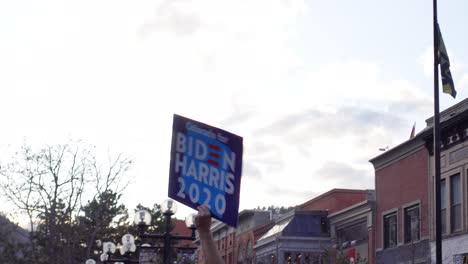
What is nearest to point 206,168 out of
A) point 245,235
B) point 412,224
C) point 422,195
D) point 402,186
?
point 422,195

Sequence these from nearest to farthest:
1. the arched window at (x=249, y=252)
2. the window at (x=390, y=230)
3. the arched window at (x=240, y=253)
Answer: the window at (x=390, y=230)
the arched window at (x=249, y=252)
the arched window at (x=240, y=253)

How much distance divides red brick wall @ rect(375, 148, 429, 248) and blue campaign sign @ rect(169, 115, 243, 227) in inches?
1277

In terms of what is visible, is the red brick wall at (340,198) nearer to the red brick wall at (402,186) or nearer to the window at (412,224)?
the red brick wall at (402,186)

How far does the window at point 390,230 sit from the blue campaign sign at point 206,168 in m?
35.8

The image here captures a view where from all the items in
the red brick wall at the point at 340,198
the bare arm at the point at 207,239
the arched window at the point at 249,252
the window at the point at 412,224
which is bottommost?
the bare arm at the point at 207,239

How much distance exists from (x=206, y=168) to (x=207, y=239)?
4.35 ft

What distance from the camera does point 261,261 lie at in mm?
61156

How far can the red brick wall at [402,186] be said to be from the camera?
38719 mm

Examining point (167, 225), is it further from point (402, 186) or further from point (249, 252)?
point (249, 252)

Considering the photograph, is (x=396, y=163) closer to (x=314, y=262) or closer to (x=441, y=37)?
(x=314, y=262)

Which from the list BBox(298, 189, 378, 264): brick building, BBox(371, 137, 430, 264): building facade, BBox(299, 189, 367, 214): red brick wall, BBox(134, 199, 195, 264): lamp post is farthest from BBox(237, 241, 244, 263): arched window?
BBox(134, 199, 195, 264): lamp post

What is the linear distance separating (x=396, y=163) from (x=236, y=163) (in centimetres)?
3585

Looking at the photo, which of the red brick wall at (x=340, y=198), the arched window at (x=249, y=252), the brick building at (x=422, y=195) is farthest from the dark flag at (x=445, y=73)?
the arched window at (x=249, y=252)

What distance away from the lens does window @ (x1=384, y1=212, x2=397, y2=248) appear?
42.0 metres
